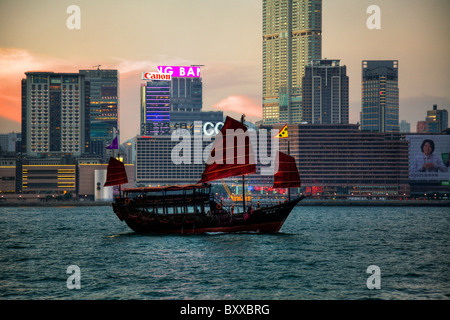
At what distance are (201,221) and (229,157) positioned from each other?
9.51 m

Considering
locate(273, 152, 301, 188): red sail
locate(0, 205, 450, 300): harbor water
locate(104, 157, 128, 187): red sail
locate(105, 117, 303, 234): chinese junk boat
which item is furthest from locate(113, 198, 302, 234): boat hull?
locate(104, 157, 128, 187): red sail

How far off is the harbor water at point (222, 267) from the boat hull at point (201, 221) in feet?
4.10

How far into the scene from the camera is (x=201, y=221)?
74188 millimetres

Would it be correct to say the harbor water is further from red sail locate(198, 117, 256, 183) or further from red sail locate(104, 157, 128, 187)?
red sail locate(198, 117, 256, 183)

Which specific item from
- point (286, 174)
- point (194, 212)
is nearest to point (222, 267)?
point (194, 212)

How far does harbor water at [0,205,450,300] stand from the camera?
4134cm

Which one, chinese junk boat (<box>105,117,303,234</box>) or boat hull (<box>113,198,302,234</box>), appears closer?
boat hull (<box>113,198,302,234</box>)

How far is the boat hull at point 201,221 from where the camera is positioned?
74062 millimetres

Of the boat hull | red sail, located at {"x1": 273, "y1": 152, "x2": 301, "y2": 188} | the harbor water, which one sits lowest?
the harbor water

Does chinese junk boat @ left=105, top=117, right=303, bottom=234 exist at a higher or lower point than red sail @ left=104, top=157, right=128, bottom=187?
lower

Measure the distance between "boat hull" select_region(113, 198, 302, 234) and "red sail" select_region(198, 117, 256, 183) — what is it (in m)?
5.85

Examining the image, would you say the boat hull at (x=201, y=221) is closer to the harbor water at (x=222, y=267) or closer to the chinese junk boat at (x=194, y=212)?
the chinese junk boat at (x=194, y=212)

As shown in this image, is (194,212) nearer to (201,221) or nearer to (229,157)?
(201,221)
